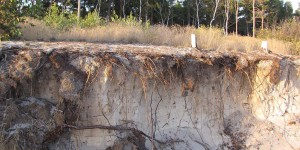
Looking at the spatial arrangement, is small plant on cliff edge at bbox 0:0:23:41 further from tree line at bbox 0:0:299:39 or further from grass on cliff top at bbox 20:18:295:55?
tree line at bbox 0:0:299:39

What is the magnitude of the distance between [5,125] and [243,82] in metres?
4.40

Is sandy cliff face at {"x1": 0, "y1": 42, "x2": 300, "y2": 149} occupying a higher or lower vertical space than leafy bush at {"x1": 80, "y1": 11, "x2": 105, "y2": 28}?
lower

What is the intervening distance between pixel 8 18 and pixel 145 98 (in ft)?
11.4

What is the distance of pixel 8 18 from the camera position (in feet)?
24.3

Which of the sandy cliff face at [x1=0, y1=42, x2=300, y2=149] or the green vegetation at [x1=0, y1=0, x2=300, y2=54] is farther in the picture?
the green vegetation at [x1=0, y1=0, x2=300, y2=54]

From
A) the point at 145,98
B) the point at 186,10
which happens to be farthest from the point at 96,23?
the point at 186,10

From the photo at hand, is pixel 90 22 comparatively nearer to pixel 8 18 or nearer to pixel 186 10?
pixel 8 18

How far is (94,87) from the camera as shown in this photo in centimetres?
568

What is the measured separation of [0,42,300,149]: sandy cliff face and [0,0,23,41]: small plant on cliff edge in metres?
1.48

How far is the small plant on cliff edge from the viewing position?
7.35 metres

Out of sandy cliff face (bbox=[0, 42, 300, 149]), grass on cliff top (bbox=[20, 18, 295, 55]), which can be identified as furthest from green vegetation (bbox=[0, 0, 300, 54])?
sandy cliff face (bbox=[0, 42, 300, 149])

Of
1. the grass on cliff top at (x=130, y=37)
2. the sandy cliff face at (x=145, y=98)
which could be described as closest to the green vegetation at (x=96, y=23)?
the grass on cliff top at (x=130, y=37)

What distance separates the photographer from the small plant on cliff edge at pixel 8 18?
735 cm

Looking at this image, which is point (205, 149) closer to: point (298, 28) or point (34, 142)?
point (34, 142)
